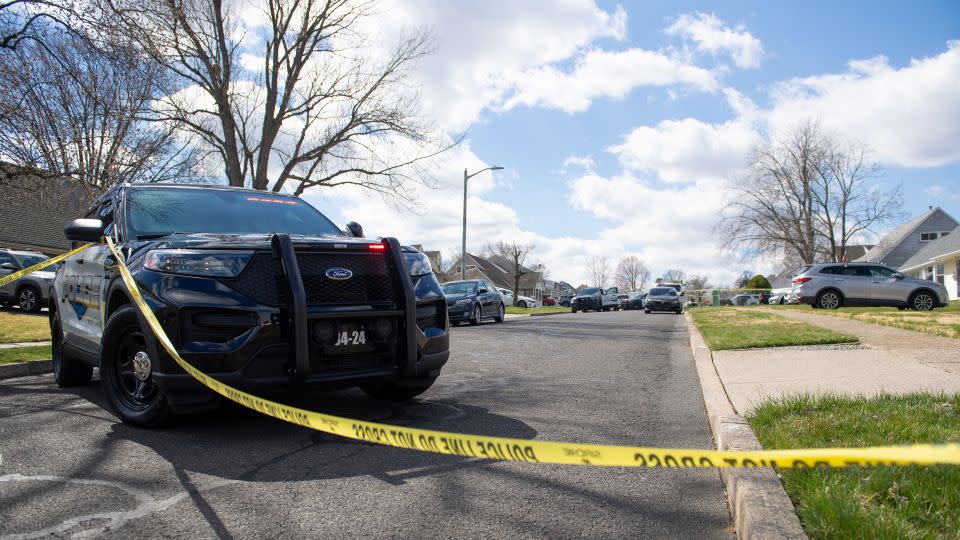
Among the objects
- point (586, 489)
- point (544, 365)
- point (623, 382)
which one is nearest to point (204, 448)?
point (586, 489)

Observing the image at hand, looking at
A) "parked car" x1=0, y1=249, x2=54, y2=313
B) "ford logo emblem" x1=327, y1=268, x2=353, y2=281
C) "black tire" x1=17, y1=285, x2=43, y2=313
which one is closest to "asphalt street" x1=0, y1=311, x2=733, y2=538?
"ford logo emblem" x1=327, y1=268, x2=353, y2=281

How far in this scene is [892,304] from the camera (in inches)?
834

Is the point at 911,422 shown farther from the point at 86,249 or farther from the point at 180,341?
the point at 86,249

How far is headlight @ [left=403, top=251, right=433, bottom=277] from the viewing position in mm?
4914

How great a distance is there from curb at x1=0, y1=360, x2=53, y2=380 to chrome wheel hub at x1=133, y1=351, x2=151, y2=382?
14.0 ft

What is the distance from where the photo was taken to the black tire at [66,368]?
6.23 metres

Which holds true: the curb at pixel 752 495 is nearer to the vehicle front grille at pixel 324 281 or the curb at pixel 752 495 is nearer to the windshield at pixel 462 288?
the vehicle front grille at pixel 324 281

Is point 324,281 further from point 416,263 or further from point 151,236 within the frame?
point 151,236

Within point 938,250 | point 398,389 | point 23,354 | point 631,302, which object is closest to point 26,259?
point 23,354

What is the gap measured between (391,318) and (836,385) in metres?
3.91

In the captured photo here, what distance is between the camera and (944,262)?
3941 centimetres

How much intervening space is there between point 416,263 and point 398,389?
103 centimetres

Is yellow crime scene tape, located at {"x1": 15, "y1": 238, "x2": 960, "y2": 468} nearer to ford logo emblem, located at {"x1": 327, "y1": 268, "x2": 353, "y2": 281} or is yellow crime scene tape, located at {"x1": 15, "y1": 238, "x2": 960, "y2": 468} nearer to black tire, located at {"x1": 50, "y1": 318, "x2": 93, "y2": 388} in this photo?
ford logo emblem, located at {"x1": 327, "y1": 268, "x2": 353, "y2": 281}

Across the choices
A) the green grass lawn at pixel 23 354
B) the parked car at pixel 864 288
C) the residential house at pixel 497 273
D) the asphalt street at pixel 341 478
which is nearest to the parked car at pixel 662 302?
the parked car at pixel 864 288
